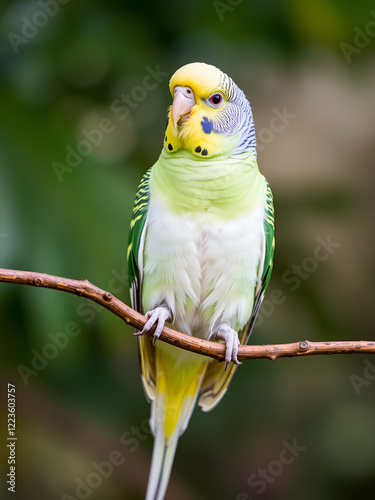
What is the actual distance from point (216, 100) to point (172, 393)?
3.81 feet

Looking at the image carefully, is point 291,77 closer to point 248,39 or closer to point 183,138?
point 248,39

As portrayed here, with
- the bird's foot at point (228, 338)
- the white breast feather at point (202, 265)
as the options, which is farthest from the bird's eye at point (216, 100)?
the bird's foot at point (228, 338)

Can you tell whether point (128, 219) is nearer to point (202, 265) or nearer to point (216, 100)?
point (202, 265)

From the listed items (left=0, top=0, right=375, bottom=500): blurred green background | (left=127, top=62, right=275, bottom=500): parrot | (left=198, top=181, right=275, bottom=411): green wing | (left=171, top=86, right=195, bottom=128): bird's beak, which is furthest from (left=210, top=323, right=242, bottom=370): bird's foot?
(left=171, top=86, right=195, bottom=128): bird's beak

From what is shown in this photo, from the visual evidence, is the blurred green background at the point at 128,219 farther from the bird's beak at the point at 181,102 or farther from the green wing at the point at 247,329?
the bird's beak at the point at 181,102

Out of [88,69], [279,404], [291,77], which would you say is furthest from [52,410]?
[291,77]

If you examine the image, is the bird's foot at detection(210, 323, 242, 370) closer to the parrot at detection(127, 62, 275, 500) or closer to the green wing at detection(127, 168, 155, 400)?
the parrot at detection(127, 62, 275, 500)

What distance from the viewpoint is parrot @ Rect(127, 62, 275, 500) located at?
5.59ft

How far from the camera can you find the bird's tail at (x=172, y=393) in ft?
7.13

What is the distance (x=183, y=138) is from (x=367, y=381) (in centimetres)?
205

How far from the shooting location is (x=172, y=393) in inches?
90.2

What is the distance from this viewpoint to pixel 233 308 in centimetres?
204

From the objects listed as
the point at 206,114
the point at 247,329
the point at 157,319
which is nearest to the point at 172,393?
the point at 247,329

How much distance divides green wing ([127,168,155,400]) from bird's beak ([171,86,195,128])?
0.43 metres
